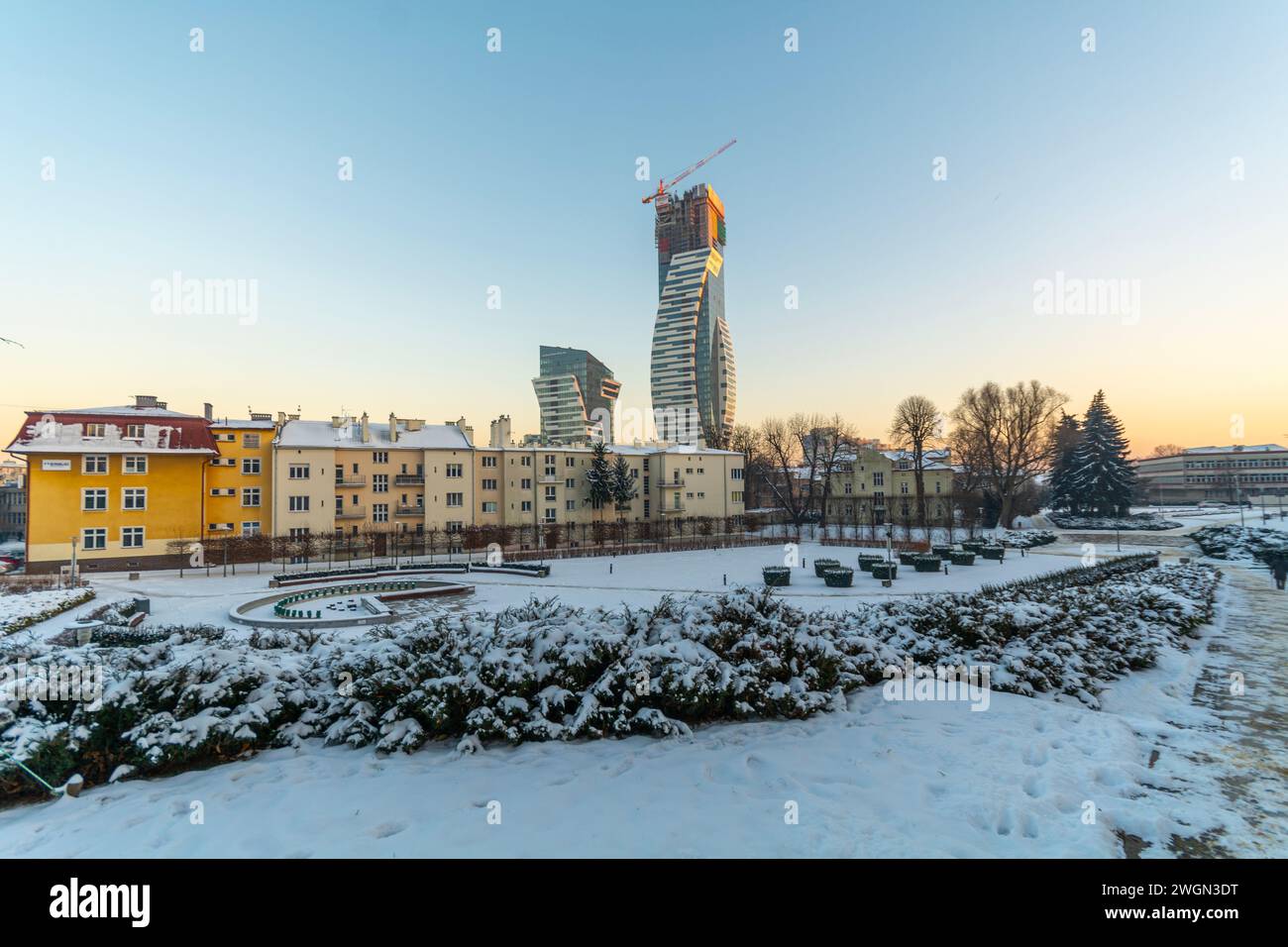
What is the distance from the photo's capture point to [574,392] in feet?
502

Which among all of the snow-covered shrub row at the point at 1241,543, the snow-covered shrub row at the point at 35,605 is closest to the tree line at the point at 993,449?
the snow-covered shrub row at the point at 1241,543

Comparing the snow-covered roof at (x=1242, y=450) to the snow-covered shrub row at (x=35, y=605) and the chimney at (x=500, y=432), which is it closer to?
the chimney at (x=500, y=432)

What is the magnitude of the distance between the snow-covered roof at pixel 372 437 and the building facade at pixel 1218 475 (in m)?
102

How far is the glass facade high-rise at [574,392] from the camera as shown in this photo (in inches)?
5984

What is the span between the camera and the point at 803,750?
5562mm

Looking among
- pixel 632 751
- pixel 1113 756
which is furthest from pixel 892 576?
pixel 632 751

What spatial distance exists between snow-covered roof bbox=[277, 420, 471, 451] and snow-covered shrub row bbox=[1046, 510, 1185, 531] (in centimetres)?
5842

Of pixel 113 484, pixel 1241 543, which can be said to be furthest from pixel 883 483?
pixel 113 484

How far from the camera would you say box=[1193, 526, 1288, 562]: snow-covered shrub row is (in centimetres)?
3058

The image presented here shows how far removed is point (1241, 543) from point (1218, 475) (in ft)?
306

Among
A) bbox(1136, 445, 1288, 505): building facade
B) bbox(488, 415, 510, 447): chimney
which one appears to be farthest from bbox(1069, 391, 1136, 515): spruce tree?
bbox(488, 415, 510, 447): chimney
